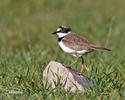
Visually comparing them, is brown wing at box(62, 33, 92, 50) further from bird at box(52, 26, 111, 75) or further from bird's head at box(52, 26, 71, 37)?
bird's head at box(52, 26, 71, 37)

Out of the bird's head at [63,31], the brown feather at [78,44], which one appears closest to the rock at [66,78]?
the brown feather at [78,44]

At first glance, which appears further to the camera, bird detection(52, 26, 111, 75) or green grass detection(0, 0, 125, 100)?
bird detection(52, 26, 111, 75)

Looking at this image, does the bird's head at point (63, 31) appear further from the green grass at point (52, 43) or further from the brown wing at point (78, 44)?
the green grass at point (52, 43)

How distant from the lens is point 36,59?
7.46 metres

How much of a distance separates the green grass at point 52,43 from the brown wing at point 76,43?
48 cm

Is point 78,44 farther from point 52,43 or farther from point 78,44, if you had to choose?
point 52,43

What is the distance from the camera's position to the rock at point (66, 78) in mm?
5570

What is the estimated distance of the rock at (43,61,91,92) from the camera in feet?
18.3

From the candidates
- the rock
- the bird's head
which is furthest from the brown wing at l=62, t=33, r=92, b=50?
the rock

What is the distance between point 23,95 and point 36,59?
7.30ft

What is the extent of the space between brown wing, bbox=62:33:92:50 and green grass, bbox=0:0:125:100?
1.58ft

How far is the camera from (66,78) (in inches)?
222

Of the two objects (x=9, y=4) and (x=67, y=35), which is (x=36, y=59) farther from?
(x=9, y=4)

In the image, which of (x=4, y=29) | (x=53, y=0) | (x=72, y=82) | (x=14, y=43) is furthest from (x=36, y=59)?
(x=53, y=0)
